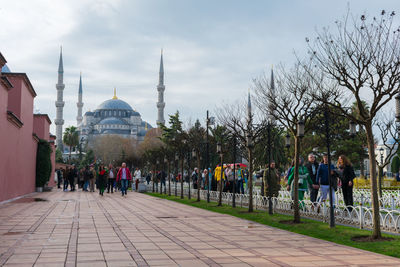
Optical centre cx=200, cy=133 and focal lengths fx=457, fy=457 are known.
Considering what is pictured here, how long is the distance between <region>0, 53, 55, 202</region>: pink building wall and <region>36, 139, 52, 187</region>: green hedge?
48cm

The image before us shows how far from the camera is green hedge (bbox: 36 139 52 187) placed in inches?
999

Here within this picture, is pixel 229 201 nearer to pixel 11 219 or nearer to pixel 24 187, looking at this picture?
pixel 11 219

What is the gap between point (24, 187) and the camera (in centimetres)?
2120

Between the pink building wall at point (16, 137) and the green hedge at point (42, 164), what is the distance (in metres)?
0.48

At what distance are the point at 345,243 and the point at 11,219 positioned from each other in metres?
7.19

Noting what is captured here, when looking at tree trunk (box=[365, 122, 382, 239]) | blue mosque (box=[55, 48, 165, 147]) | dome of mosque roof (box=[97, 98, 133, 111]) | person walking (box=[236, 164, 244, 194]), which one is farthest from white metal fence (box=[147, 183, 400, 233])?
dome of mosque roof (box=[97, 98, 133, 111])

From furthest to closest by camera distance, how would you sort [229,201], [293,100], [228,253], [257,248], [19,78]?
[19,78] < [229,201] < [293,100] < [257,248] < [228,253]

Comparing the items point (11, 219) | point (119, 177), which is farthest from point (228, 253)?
point (119, 177)

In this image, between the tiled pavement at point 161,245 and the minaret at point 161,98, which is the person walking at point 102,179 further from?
the minaret at point 161,98

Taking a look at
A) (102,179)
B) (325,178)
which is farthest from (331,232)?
(102,179)

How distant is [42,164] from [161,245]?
20.3 metres

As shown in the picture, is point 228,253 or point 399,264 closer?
point 399,264

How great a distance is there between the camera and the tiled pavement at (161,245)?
18.6ft

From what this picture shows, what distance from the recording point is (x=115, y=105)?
416 feet
